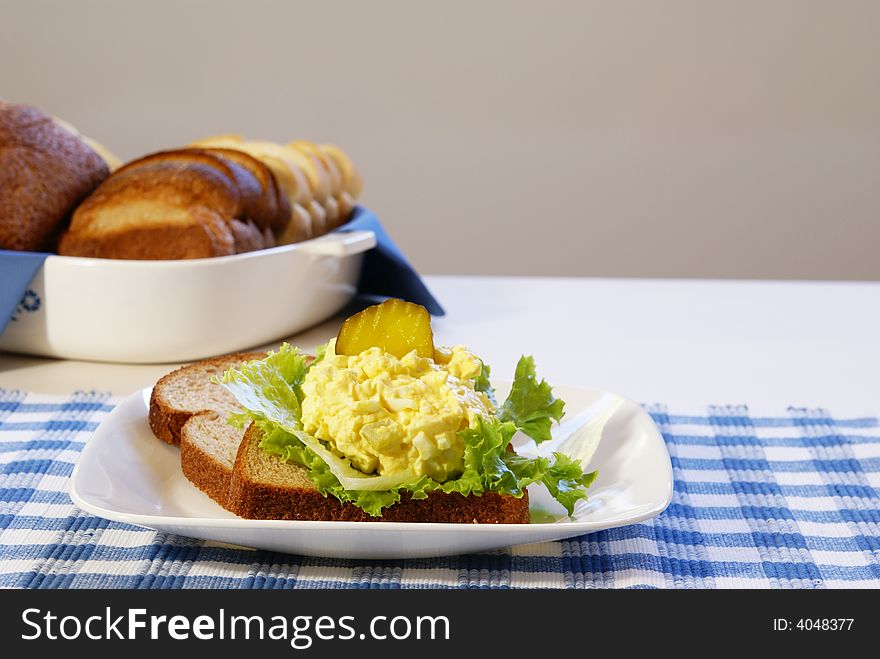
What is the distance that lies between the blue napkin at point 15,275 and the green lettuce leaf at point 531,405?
1017 mm

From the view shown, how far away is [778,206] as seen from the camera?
495 cm

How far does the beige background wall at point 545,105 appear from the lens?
15.6ft

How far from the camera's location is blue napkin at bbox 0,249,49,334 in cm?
199

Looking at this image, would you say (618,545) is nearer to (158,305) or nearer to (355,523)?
(355,523)

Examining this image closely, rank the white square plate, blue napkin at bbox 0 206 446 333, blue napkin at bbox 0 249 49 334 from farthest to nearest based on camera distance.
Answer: blue napkin at bbox 0 206 446 333
blue napkin at bbox 0 249 49 334
the white square plate

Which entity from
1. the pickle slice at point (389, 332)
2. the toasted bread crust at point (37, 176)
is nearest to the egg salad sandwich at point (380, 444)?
the pickle slice at point (389, 332)

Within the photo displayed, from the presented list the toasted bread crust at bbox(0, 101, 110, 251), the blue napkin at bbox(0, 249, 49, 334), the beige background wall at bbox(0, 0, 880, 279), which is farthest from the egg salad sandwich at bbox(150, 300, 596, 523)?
the beige background wall at bbox(0, 0, 880, 279)

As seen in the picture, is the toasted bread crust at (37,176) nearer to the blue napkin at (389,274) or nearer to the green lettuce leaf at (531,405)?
the blue napkin at (389,274)

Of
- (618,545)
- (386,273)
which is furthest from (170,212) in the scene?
(618,545)

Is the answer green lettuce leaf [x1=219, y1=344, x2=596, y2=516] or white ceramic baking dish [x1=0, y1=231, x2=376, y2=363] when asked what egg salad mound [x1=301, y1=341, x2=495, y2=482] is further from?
white ceramic baking dish [x1=0, y1=231, x2=376, y2=363]

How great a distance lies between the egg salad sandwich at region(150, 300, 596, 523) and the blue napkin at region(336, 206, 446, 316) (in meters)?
1.07
